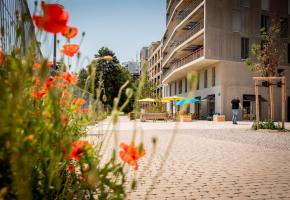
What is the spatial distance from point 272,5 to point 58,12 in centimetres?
3571

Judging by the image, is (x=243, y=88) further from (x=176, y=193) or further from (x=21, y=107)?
(x=21, y=107)

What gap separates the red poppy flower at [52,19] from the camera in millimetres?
1445

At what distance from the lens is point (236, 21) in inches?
1237

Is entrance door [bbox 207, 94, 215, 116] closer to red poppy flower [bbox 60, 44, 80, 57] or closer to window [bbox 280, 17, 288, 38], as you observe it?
window [bbox 280, 17, 288, 38]

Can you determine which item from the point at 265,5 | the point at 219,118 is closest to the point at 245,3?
the point at 265,5

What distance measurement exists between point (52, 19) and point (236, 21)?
32.2 metres

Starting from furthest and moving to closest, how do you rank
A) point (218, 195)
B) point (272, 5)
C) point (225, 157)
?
point (272, 5) → point (225, 157) → point (218, 195)

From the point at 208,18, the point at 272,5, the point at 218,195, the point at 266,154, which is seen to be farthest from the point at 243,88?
the point at 218,195

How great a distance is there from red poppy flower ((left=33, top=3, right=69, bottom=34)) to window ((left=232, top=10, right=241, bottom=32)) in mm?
31669

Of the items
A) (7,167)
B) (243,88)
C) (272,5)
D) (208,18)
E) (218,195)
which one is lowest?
(218,195)

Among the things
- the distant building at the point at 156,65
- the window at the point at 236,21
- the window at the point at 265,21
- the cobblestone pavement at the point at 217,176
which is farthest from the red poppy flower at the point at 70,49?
the distant building at the point at 156,65

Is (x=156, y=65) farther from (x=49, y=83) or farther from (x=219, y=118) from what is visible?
(x=49, y=83)

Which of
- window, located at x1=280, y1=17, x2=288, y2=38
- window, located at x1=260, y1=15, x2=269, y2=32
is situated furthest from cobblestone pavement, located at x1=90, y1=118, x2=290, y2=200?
window, located at x1=280, y1=17, x2=288, y2=38

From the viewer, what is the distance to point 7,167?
5.67 feet
